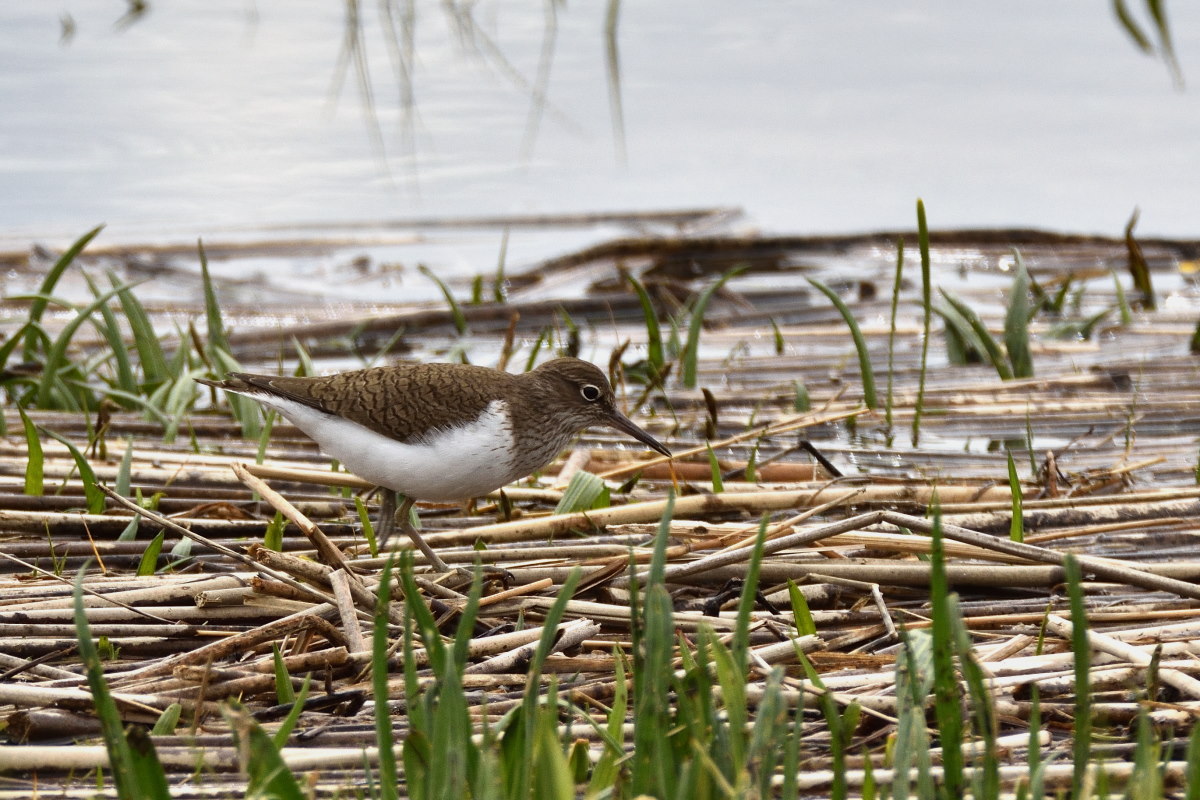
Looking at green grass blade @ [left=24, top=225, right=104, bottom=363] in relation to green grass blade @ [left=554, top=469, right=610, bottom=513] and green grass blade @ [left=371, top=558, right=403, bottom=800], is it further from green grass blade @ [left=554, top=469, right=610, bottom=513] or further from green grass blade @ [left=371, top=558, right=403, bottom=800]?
green grass blade @ [left=371, top=558, right=403, bottom=800]

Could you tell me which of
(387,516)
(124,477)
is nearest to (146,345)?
(124,477)

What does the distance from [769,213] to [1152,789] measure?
9.62m

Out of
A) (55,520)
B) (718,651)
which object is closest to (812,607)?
(718,651)

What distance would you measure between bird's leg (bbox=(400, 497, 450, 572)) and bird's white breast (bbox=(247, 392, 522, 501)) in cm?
7

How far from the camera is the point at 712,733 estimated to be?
2785 mm

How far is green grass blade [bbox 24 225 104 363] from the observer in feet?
19.9

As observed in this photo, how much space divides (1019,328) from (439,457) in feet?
11.3

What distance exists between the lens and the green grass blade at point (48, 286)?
6066mm

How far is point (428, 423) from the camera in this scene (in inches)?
189

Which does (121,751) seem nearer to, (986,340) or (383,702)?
(383,702)

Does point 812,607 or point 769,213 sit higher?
point 769,213

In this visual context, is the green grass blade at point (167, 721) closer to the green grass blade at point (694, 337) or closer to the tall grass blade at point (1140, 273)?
the green grass blade at point (694, 337)

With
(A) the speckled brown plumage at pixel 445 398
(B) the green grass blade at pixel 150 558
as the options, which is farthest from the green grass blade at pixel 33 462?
(B) the green grass blade at pixel 150 558

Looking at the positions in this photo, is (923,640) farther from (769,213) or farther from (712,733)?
(769,213)
